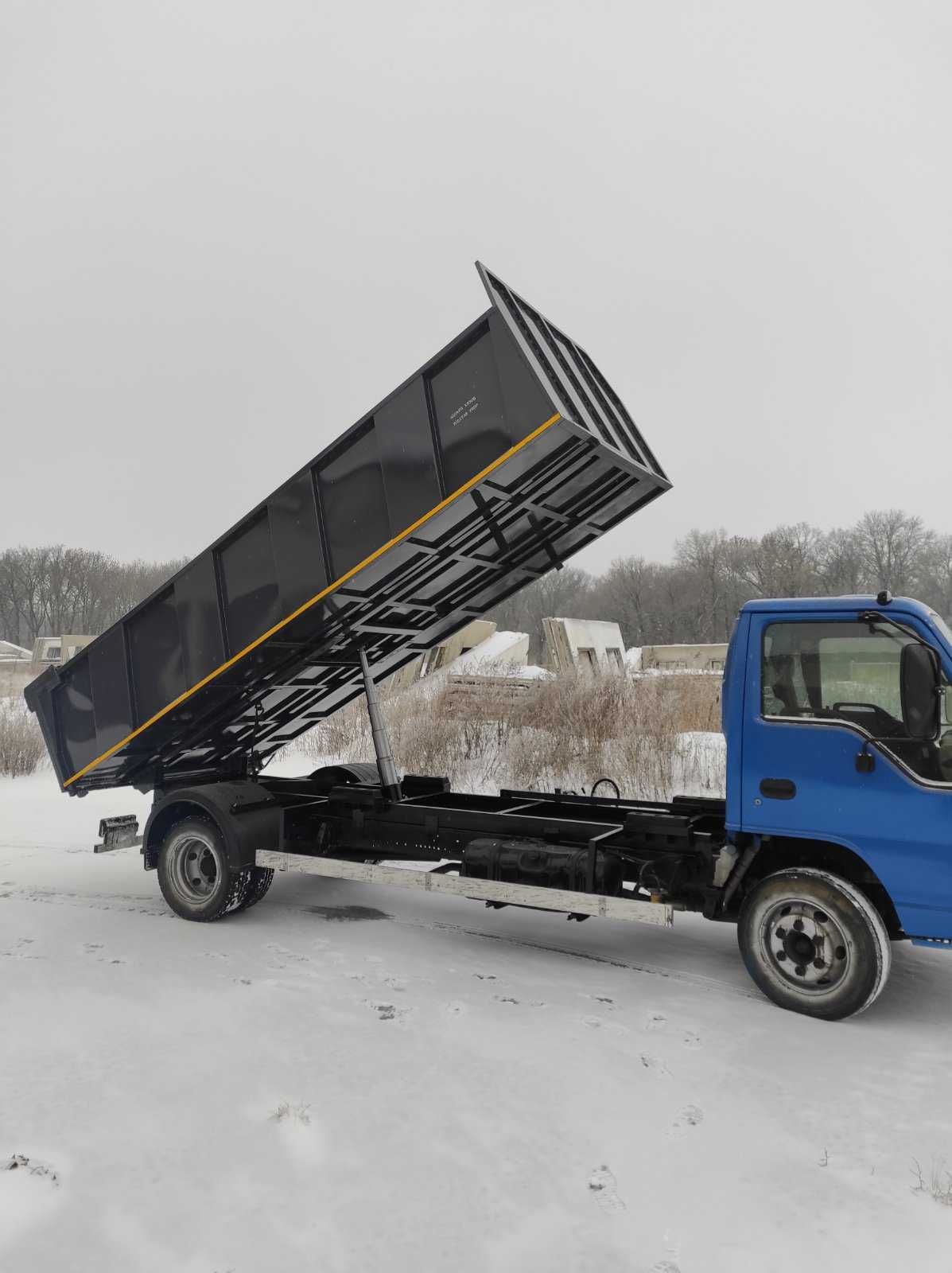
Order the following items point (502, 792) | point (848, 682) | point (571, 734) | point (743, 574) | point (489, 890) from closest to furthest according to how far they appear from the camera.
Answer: point (848, 682)
point (489, 890)
point (502, 792)
point (571, 734)
point (743, 574)

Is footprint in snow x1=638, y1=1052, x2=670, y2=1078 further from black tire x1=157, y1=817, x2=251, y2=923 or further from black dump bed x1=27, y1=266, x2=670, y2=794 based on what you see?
black tire x1=157, y1=817, x2=251, y2=923

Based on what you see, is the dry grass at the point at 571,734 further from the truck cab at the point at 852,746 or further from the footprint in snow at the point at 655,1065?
the footprint in snow at the point at 655,1065

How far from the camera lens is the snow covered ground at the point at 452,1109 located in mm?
2982

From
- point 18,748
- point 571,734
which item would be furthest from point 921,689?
point 18,748

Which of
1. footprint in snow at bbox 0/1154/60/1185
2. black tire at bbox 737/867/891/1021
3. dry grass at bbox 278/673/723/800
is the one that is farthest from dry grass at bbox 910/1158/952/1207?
dry grass at bbox 278/673/723/800

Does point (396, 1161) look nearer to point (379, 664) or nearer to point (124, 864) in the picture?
point (379, 664)

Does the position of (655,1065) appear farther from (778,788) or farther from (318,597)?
(318,597)

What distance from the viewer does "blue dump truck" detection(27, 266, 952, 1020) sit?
4.62 metres

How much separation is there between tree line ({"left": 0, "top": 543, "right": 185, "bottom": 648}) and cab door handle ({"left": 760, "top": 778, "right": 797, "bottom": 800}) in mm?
69162

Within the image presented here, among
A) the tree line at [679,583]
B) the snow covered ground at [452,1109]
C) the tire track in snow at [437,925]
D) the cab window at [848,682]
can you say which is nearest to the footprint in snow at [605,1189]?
the snow covered ground at [452,1109]

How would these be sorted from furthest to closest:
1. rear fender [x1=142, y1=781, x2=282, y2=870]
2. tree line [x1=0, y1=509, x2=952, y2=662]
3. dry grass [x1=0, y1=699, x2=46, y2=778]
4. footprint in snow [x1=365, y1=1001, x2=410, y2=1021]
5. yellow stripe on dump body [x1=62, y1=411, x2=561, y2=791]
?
tree line [x1=0, y1=509, x2=952, y2=662], dry grass [x1=0, y1=699, x2=46, y2=778], rear fender [x1=142, y1=781, x2=282, y2=870], yellow stripe on dump body [x1=62, y1=411, x2=561, y2=791], footprint in snow [x1=365, y1=1001, x2=410, y2=1021]

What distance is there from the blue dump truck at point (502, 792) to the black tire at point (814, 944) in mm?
12

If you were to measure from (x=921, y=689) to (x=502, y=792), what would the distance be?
356cm

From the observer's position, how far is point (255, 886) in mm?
6609
